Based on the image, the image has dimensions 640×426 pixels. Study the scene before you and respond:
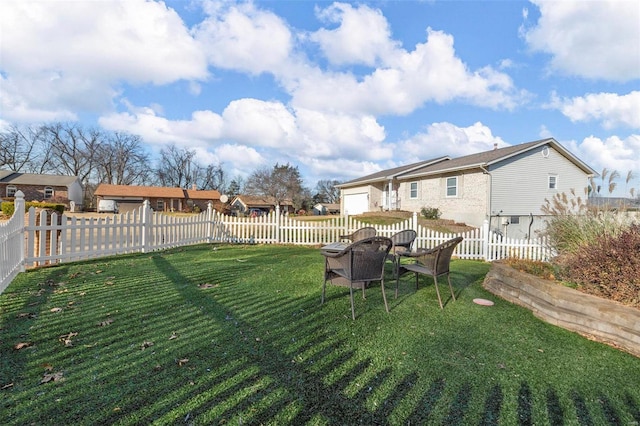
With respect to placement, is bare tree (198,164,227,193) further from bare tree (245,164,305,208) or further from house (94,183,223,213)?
bare tree (245,164,305,208)

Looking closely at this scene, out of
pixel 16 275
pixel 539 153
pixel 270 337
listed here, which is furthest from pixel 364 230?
pixel 539 153

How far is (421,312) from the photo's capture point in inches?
166

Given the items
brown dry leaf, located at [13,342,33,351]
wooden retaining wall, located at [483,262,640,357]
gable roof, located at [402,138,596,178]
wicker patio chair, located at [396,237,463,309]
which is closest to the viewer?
brown dry leaf, located at [13,342,33,351]

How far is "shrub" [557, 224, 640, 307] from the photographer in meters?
3.54

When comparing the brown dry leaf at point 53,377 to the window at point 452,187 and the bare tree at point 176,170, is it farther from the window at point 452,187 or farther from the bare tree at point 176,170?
the bare tree at point 176,170

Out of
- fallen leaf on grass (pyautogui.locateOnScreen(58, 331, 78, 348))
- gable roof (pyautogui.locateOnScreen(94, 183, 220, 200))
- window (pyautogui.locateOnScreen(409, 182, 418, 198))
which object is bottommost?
fallen leaf on grass (pyautogui.locateOnScreen(58, 331, 78, 348))

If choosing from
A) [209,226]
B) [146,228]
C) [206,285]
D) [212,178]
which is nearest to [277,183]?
[212,178]

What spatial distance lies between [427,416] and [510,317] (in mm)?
2681

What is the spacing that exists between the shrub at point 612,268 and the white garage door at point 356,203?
22489mm

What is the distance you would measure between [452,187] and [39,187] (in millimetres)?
46176

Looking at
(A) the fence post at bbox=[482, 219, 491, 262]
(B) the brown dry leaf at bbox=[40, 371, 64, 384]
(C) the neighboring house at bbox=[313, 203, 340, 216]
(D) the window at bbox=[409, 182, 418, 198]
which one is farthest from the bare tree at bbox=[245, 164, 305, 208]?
(B) the brown dry leaf at bbox=[40, 371, 64, 384]

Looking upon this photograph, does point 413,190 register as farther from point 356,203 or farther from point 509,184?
point 356,203

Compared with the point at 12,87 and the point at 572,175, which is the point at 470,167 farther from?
the point at 12,87

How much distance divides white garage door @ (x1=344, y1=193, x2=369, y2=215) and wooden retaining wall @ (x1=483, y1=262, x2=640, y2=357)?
72.5 feet
